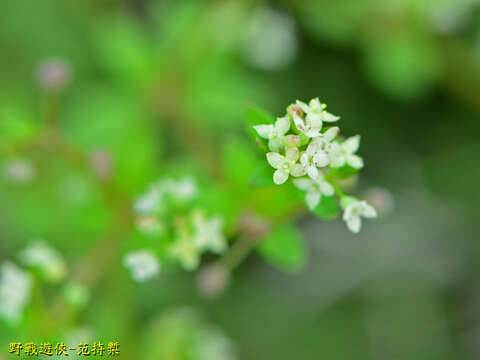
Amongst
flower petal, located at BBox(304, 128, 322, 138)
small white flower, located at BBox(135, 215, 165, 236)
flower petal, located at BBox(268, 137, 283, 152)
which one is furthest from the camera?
small white flower, located at BBox(135, 215, 165, 236)

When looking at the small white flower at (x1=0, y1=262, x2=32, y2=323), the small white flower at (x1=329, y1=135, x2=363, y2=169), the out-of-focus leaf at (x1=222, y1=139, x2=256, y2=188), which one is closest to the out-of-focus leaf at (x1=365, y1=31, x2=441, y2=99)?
the out-of-focus leaf at (x1=222, y1=139, x2=256, y2=188)

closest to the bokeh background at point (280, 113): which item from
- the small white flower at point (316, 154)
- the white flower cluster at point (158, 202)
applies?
the white flower cluster at point (158, 202)

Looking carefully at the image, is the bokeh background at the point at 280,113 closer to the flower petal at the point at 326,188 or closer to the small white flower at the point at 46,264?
the small white flower at the point at 46,264

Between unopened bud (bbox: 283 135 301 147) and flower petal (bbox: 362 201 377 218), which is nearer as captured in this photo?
unopened bud (bbox: 283 135 301 147)

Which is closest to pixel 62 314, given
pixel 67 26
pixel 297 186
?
pixel 297 186

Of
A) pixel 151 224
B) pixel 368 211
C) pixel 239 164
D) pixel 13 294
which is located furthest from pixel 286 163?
pixel 13 294

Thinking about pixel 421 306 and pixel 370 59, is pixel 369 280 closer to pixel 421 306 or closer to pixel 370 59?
pixel 421 306

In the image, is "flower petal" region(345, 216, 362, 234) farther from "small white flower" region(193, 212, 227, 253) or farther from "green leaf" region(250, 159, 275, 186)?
"small white flower" region(193, 212, 227, 253)
